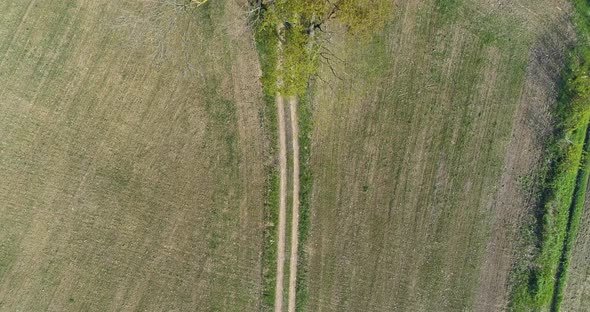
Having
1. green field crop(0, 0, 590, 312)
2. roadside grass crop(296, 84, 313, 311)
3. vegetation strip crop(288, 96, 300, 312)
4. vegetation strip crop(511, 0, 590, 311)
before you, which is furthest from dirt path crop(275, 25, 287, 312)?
vegetation strip crop(511, 0, 590, 311)

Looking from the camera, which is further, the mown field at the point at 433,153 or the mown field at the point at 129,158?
the mown field at the point at 433,153

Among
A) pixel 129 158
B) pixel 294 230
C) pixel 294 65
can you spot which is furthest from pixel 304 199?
pixel 129 158

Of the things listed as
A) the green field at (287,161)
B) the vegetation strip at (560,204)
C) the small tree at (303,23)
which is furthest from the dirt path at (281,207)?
the vegetation strip at (560,204)

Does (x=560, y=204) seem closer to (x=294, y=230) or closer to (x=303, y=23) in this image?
(x=294, y=230)

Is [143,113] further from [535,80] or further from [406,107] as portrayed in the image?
[535,80]

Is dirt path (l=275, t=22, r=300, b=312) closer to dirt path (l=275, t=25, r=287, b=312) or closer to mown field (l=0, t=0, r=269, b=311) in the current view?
dirt path (l=275, t=25, r=287, b=312)

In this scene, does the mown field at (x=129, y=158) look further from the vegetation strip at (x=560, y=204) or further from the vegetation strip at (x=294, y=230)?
the vegetation strip at (x=560, y=204)
